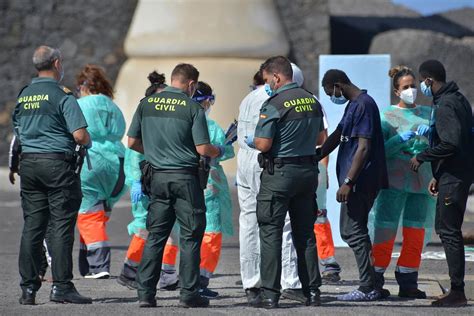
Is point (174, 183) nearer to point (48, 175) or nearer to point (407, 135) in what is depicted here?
point (48, 175)

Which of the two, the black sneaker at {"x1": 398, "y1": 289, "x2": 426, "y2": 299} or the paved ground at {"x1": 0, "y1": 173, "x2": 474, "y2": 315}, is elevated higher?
the black sneaker at {"x1": 398, "y1": 289, "x2": 426, "y2": 299}

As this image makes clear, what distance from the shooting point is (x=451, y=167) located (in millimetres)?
8703

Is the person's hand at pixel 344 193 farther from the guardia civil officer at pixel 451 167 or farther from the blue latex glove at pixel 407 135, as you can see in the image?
the blue latex glove at pixel 407 135

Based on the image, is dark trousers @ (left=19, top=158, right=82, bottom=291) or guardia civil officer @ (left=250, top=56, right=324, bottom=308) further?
dark trousers @ (left=19, top=158, right=82, bottom=291)

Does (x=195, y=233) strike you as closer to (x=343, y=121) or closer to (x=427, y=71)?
(x=343, y=121)

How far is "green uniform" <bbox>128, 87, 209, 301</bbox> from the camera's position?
8.52 metres

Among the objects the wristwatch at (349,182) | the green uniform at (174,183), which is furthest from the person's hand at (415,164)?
the green uniform at (174,183)

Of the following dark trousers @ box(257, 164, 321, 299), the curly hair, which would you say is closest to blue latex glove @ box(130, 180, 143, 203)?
dark trousers @ box(257, 164, 321, 299)

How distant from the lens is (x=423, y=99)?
60.9 feet

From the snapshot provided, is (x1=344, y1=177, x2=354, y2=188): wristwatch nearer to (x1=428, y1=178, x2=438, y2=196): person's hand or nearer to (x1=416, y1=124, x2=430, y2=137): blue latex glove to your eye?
(x1=428, y1=178, x2=438, y2=196): person's hand

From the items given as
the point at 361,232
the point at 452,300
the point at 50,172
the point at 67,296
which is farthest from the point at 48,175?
the point at 452,300

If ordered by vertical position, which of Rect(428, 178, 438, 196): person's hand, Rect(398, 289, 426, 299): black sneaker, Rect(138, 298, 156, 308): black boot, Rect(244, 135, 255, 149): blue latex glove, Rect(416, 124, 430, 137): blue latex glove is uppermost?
Rect(416, 124, 430, 137): blue latex glove

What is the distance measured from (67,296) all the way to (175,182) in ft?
3.70

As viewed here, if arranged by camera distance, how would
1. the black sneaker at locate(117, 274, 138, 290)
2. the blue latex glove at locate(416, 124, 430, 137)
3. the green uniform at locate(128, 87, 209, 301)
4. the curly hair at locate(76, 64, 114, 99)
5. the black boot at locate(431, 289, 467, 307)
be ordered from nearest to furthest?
the green uniform at locate(128, 87, 209, 301)
the black boot at locate(431, 289, 467, 307)
the blue latex glove at locate(416, 124, 430, 137)
the black sneaker at locate(117, 274, 138, 290)
the curly hair at locate(76, 64, 114, 99)
